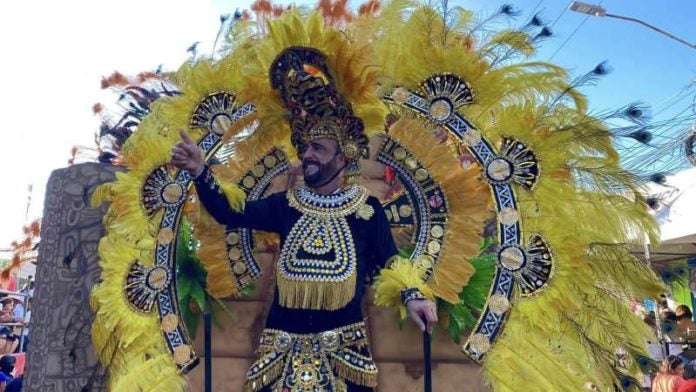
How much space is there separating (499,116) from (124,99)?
8.05 ft

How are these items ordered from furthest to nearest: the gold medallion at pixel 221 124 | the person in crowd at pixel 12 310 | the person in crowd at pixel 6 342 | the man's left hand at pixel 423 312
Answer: the person in crowd at pixel 12 310, the person in crowd at pixel 6 342, the gold medallion at pixel 221 124, the man's left hand at pixel 423 312

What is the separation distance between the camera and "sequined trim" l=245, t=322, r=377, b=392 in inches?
105

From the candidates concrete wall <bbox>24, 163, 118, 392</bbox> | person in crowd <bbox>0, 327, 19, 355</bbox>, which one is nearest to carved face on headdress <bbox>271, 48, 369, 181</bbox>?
concrete wall <bbox>24, 163, 118, 392</bbox>

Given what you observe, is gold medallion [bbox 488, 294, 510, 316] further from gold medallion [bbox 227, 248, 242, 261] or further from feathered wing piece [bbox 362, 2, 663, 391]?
gold medallion [bbox 227, 248, 242, 261]

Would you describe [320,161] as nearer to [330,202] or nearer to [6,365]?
[330,202]

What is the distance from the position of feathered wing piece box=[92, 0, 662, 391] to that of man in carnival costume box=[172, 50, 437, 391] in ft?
0.43

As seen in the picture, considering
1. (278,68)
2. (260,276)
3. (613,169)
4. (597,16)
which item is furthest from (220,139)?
(597,16)

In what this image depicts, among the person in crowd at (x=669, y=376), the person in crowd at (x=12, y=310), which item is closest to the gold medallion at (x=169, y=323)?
the person in crowd at (x=669, y=376)

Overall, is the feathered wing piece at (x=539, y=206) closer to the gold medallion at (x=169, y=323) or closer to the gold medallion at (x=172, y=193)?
the gold medallion at (x=172, y=193)

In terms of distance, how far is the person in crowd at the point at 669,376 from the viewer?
457 centimetres

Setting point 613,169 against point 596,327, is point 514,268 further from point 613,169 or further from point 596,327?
point 613,169

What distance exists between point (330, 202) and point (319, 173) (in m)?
0.15

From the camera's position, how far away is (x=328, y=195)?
297 centimetres

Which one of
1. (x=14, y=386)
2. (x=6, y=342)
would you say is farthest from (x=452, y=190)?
(x=6, y=342)
